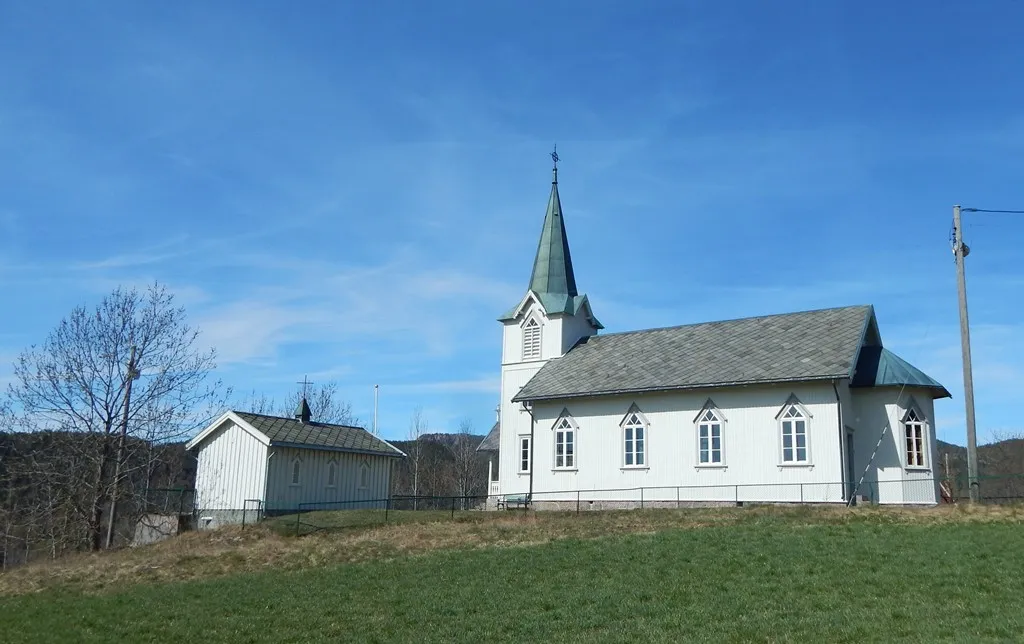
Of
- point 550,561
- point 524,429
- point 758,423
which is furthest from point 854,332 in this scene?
point 550,561

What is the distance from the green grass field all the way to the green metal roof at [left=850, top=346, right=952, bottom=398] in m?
7.87

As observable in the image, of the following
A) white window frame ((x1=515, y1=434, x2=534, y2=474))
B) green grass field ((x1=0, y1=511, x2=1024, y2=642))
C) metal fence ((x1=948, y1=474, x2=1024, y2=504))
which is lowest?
green grass field ((x1=0, y1=511, x2=1024, y2=642))

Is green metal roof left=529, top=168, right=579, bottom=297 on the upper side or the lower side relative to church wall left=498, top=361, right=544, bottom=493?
upper

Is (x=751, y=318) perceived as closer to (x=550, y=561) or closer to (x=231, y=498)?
(x=550, y=561)

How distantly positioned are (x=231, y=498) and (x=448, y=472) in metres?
50.7

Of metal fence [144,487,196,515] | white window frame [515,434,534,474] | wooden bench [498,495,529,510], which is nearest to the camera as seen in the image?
wooden bench [498,495,529,510]

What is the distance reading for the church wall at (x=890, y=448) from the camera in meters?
29.4

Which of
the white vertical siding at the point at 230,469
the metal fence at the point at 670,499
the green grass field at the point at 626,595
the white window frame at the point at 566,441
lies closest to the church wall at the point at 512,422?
the metal fence at the point at 670,499

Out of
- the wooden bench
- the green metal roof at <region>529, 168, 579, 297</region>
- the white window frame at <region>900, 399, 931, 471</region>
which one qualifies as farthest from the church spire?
the white window frame at <region>900, 399, 931, 471</region>

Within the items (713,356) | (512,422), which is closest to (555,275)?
(512,422)

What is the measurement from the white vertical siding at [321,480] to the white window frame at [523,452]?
6.81 meters

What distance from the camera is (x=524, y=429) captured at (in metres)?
37.9

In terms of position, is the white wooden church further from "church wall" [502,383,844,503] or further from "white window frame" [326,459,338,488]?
"white window frame" [326,459,338,488]

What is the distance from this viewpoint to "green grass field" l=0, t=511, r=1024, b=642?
13.0 meters
